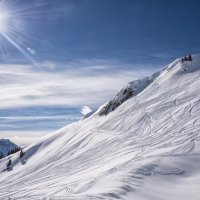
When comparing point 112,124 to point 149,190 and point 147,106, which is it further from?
point 149,190

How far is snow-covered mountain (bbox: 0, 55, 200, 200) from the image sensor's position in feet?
84.5

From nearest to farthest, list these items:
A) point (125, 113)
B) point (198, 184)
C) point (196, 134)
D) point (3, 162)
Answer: point (198, 184) → point (196, 134) → point (125, 113) → point (3, 162)

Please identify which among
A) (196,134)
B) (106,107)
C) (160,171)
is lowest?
(160,171)

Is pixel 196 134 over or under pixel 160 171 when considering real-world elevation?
over

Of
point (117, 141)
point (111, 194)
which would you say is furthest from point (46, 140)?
point (111, 194)

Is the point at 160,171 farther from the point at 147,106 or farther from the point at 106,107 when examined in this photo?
the point at 106,107

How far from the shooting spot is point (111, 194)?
21.5m

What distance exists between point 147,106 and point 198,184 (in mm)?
44318

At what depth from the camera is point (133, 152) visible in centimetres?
4234

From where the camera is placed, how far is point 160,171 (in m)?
29.2

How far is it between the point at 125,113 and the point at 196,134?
32.3 metres

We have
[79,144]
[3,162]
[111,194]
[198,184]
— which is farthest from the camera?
[3,162]

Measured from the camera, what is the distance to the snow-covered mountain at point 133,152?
25.8 metres

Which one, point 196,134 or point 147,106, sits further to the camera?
point 147,106
